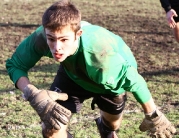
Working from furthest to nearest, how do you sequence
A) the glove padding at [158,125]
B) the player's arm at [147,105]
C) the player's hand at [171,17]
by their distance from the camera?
1. the player's hand at [171,17]
2. the glove padding at [158,125]
3. the player's arm at [147,105]

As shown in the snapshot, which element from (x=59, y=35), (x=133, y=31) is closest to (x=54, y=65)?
(x=133, y=31)

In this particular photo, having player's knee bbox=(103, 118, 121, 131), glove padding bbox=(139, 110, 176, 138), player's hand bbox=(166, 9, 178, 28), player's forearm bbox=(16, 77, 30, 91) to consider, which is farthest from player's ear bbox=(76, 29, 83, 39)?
player's hand bbox=(166, 9, 178, 28)

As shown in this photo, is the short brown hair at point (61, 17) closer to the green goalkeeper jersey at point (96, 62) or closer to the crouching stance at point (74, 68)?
the crouching stance at point (74, 68)

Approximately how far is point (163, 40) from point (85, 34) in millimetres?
5692

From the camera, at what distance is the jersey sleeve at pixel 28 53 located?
372cm

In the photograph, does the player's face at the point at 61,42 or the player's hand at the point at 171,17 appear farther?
the player's hand at the point at 171,17

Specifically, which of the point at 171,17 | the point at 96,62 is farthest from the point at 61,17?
the point at 171,17

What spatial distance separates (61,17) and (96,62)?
43cm

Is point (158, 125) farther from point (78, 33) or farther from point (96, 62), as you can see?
point (78, 33)

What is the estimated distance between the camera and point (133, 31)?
9945mm

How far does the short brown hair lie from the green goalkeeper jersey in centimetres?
17

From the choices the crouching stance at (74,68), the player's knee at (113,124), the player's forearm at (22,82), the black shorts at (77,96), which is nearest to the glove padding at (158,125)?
the crouching stance at (74,68)

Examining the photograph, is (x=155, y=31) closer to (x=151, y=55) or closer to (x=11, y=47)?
(x=151, y=55)

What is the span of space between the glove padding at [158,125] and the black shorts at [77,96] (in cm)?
38
